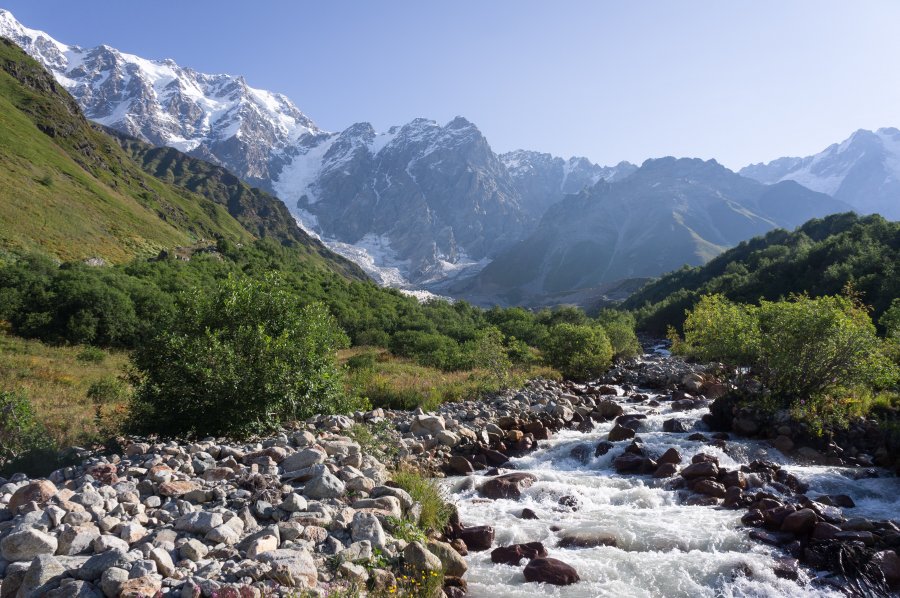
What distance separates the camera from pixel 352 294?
6800cm

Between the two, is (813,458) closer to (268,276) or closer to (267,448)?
(267,448)

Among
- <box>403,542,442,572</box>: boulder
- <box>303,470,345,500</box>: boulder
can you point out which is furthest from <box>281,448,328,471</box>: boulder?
<box>403,542,442,572</box>: boulder

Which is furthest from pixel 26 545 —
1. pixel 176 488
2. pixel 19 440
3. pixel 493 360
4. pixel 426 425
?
pixel 493 360

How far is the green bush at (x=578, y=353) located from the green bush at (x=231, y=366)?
930 inches

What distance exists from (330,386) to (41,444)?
7.24 meters

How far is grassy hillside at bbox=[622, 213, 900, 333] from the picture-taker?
5316 cm

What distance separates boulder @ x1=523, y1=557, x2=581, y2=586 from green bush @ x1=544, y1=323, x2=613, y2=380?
88.1ft

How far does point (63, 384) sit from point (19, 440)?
14309 millimetres

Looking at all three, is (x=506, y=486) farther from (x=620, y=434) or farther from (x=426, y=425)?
(x=620, y=434)

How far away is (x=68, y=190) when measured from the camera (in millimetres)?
83500

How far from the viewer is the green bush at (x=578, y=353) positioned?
35.9 metres

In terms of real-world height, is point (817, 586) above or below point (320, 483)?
below

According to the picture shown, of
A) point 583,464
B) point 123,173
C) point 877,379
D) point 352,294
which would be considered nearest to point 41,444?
point 583,464

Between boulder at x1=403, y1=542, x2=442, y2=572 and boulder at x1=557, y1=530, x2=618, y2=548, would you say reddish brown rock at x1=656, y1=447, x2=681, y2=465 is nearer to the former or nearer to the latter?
boulder at x1=557, y1=530, x2=618, y2=548
